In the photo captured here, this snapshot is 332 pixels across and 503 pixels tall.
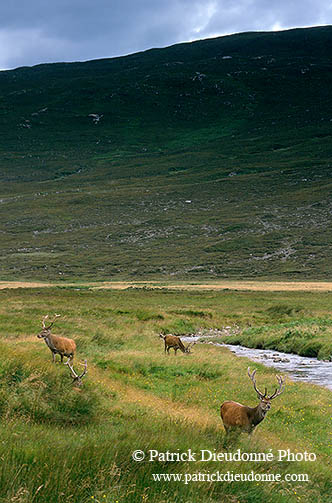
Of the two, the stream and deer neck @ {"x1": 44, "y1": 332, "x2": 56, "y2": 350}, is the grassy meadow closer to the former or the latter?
deer neck @ {"x1": 44, "y1": 332, "x2": 56, "y2": 350}

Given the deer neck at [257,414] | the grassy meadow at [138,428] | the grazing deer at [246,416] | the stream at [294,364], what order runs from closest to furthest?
the grassy meadow at [138,428] < the grazing deer at [246,416] < the deer neck at [257,414] < the stream at [294,364]

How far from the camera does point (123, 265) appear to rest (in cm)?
10488

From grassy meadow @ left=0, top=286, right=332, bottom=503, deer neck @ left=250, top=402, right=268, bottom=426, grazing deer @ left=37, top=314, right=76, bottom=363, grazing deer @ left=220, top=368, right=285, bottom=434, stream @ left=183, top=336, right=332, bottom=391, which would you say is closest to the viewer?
grassy meadow @ left=0, top=286, right=332, bottom=503

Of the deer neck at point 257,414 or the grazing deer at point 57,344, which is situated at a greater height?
the deer neck at point 257,414

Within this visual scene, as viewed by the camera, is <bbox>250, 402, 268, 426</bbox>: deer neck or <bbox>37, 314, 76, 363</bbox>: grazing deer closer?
<bbox>250, 402, 268, 426</bbox>: deer neck

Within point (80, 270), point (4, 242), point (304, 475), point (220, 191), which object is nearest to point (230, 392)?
point (304, 475)

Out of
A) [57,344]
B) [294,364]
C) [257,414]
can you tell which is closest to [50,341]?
[57,344]

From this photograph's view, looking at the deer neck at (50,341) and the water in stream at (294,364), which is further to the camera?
the water in stream at (294,364)

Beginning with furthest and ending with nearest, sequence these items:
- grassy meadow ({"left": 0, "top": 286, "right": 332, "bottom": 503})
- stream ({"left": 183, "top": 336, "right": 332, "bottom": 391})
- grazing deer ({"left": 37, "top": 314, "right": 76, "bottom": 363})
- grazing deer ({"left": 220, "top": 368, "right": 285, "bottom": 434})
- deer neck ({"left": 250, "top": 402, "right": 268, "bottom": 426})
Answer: stream ({"left": 183, "top": 336, "right": 332, "bottom": 391}) < grazing deer ({"left": 37, "top": 314, "right": 76, "bottom": 363}) < deer neck ({"left": 250, "top": 402, "right": 268, "bottom": 426}) < grazing deer ({"left": 220, "top": 368, "right": 285, "bottom": 434}) < grassy meadow ({"left": 0, "top": 286, "right": 332, "bottom": 503})

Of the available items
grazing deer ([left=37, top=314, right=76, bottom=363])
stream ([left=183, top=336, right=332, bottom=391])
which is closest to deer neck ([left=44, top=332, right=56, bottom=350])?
grazing deer ([left=37, top=314, right=76, bottom=363])

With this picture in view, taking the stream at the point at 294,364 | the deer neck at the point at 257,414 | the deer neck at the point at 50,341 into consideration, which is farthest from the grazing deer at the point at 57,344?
the stream at the point at 294,364

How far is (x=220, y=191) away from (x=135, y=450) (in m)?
153

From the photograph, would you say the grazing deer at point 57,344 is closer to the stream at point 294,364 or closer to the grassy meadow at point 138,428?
the grassy meadow at point 138,428

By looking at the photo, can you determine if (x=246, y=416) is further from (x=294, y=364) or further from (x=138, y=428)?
(x=294, y=364)
